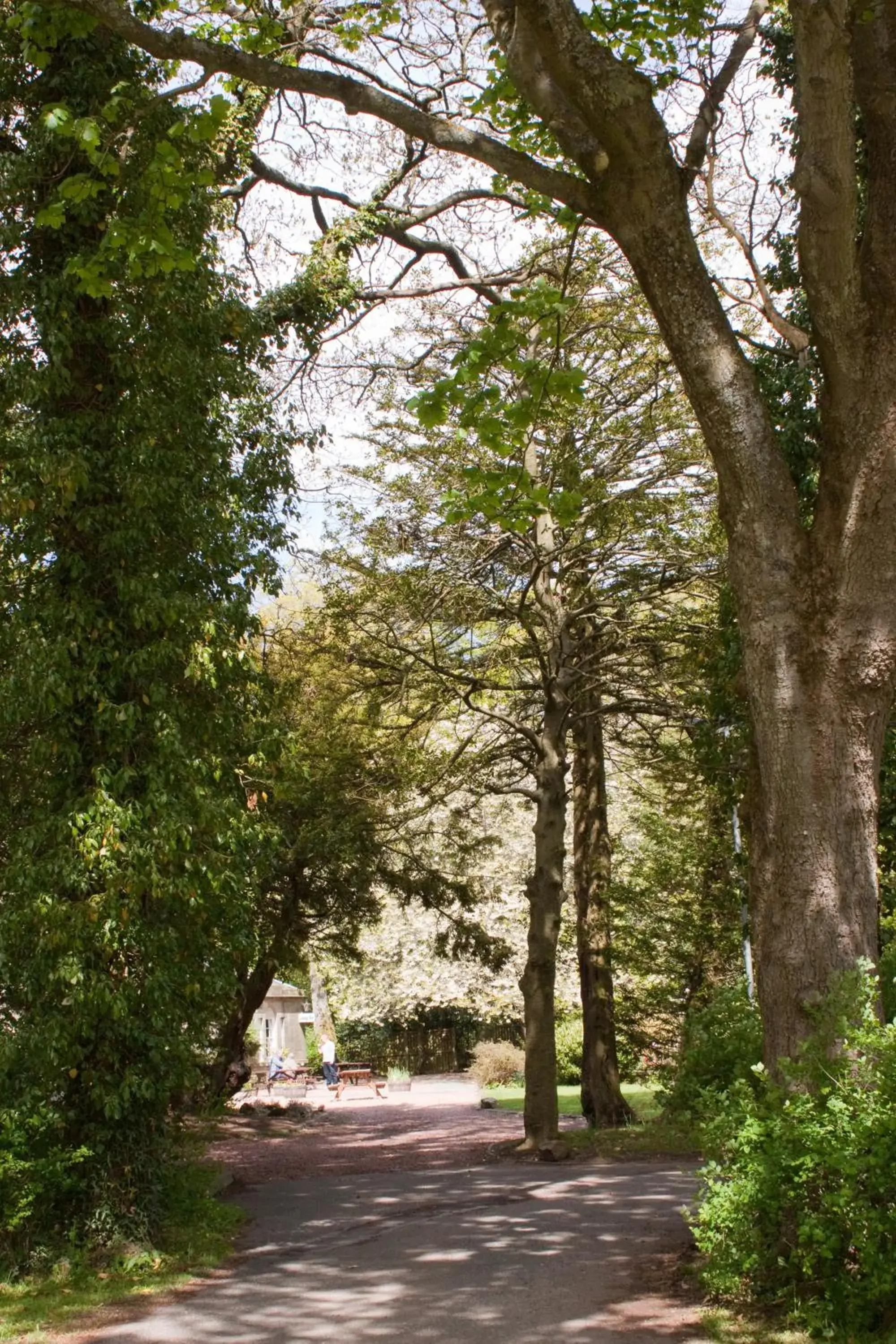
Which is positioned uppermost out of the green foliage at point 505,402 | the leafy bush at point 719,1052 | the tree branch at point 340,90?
the tree branch at point 340,90

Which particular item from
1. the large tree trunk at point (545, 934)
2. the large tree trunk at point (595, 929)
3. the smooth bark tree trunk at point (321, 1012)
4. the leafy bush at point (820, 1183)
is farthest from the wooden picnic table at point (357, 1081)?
the leafy bush at point (820, 1183)

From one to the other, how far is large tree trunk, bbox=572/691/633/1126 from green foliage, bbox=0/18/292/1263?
30.8 ft

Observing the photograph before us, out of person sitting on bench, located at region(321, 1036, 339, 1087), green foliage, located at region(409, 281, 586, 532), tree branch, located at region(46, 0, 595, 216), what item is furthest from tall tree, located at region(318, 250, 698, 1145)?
person sitting on bench, located at region(321, 1036, 339, 1087)

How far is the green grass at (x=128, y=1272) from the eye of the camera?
8.12 metres

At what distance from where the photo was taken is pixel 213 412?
11.7 metres

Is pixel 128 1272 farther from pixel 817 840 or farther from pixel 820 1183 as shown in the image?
pixel 817 840

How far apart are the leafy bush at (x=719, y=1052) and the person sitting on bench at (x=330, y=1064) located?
90.7 ft

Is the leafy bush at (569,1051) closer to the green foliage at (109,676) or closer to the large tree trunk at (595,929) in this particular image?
the large tree trunk at (595,929)

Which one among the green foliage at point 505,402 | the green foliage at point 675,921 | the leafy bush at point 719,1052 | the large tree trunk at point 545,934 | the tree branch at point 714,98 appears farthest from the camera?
the green foliage at point 675,921

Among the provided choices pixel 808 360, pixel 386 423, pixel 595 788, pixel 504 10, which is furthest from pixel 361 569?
pixel 504 10

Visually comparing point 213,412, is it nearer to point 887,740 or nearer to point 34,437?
point 34,437

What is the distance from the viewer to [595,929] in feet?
66.6

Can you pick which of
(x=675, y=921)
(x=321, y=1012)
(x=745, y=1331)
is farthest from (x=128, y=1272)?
(x=321, y=1012)

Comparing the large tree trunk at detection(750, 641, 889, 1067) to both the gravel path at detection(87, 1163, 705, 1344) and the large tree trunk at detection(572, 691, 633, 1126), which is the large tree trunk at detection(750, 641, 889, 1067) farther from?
the large tree trunk at detection(572, 691, 633, 1126)
